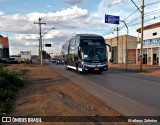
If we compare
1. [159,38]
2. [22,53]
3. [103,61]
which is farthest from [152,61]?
[22,53]

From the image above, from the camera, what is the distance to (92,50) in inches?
1051

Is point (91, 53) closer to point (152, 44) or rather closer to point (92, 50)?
point (92, 50)

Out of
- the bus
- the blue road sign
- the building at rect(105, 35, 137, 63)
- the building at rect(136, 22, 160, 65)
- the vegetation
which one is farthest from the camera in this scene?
the building at rect(105, 35, 137, 63)

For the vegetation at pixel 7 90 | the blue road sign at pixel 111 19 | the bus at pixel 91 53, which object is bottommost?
the vegetation at pixel 7 90

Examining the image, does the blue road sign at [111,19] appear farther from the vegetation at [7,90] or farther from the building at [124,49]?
the building at [124,49]

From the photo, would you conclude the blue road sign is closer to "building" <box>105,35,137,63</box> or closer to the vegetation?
the vegetation

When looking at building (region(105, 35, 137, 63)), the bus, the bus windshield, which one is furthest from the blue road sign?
building (region(105, 35, 137, 63))

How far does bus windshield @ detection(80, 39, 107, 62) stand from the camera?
2658 cm

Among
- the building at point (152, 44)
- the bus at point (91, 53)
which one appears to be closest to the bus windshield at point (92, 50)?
the bus at point (91, 53)

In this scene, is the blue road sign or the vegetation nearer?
the vegetation

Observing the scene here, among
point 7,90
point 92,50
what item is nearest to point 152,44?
point 92,50

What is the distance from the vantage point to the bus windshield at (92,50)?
87.2 ft

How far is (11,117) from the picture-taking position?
26.6 ft

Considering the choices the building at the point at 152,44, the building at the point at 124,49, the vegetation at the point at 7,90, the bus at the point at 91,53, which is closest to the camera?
the vegetation at the point at 7,90
